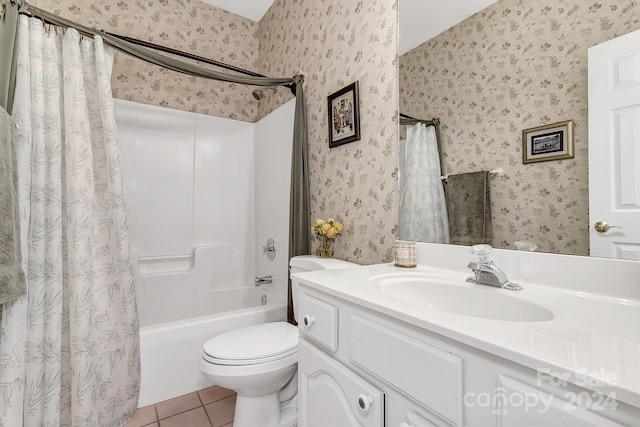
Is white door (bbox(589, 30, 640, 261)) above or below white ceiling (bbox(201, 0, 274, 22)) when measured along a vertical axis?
below

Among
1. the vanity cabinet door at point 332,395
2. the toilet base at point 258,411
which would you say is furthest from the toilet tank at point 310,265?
the vanity cabinet door at point 332,395

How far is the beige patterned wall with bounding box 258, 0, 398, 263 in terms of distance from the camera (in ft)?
4.49

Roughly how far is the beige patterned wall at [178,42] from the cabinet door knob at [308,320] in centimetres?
220

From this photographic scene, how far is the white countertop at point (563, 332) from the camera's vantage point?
38 cm

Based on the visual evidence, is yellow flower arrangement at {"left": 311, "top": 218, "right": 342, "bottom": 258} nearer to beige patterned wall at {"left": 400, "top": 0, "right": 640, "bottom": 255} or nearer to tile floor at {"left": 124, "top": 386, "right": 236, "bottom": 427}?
beige patterned wall at {"left": 400, "top": 0, "right": 640, "bottom": 255}

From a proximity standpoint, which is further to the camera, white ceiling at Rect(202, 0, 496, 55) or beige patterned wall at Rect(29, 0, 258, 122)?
beige patterned wall at Rect(29, 0, 258, 122)

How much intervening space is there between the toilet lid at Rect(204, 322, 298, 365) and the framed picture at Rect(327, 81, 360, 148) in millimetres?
1026

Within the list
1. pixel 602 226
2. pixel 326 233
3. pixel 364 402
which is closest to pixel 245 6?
pixel 326 233

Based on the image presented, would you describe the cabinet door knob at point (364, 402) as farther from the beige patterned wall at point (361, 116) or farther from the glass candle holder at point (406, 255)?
the beige patterned wall at point (361, 116)

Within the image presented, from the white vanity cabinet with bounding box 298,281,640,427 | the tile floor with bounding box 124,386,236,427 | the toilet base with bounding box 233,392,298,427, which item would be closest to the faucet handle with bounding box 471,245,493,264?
the white vanity cabinet with bounding box 298,281,640,427

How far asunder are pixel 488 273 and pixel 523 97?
1.81ft

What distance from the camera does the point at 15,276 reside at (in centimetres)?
103

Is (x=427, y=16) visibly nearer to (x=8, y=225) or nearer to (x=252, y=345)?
(x=252, y=345)

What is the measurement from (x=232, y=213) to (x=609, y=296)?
230 centimetres
